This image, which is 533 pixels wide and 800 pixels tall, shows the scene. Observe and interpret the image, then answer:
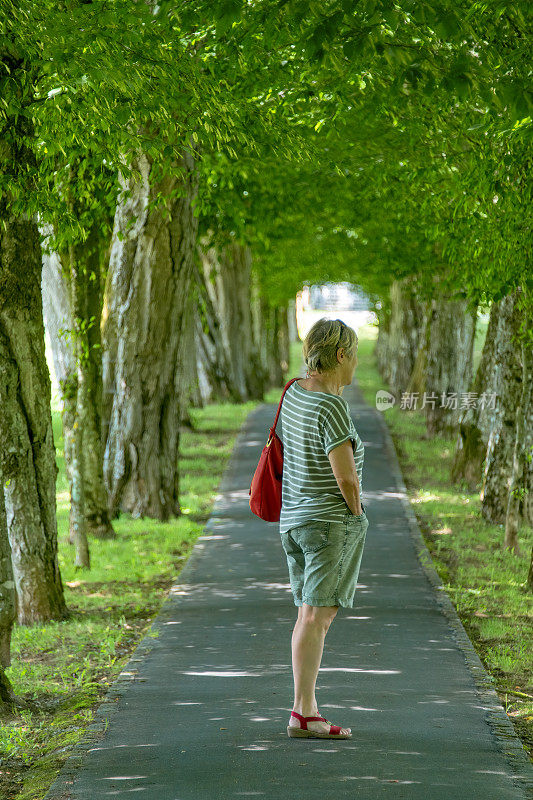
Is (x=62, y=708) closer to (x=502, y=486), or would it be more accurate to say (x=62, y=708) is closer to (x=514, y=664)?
(x=514, y=664)

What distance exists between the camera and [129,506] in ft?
43.8

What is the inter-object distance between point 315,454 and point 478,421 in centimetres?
1092

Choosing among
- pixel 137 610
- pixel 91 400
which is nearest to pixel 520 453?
pixel 137 610

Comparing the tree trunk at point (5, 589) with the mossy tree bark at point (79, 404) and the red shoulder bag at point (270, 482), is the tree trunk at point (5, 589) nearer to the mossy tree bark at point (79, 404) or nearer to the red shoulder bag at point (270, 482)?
the red shoulder bag at point (270, 482)

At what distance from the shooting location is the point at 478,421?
15.5 metres

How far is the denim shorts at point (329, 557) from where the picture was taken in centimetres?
491

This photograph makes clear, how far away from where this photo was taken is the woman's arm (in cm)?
481

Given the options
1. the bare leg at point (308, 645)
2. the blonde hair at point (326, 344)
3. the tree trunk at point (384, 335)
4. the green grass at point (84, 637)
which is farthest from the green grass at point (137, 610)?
the tree trunk at point (384, 335)

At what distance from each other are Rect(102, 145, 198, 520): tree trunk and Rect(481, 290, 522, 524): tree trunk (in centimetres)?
405

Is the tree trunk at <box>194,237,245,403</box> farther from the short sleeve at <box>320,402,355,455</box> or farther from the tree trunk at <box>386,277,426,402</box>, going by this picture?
the short sleeve at <box>320,402,355,455</box>

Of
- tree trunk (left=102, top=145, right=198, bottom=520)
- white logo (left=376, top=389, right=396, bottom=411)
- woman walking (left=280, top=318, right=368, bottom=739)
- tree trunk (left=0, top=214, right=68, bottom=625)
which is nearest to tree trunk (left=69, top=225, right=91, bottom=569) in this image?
tree trunk (left=0, top=214, right=68, bottom=625)

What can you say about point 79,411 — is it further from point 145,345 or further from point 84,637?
point 84,637

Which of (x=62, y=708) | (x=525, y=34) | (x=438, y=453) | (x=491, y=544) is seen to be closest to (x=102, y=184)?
(x=525, y=34)

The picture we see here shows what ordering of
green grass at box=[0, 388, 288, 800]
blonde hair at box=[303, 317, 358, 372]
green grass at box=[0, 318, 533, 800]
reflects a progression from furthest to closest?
green grass at box=[0, 318, 533, 800]
green grass at box=[0, 388, 288, 800]
blonde hair at box=[303, 317, 358, 372]
